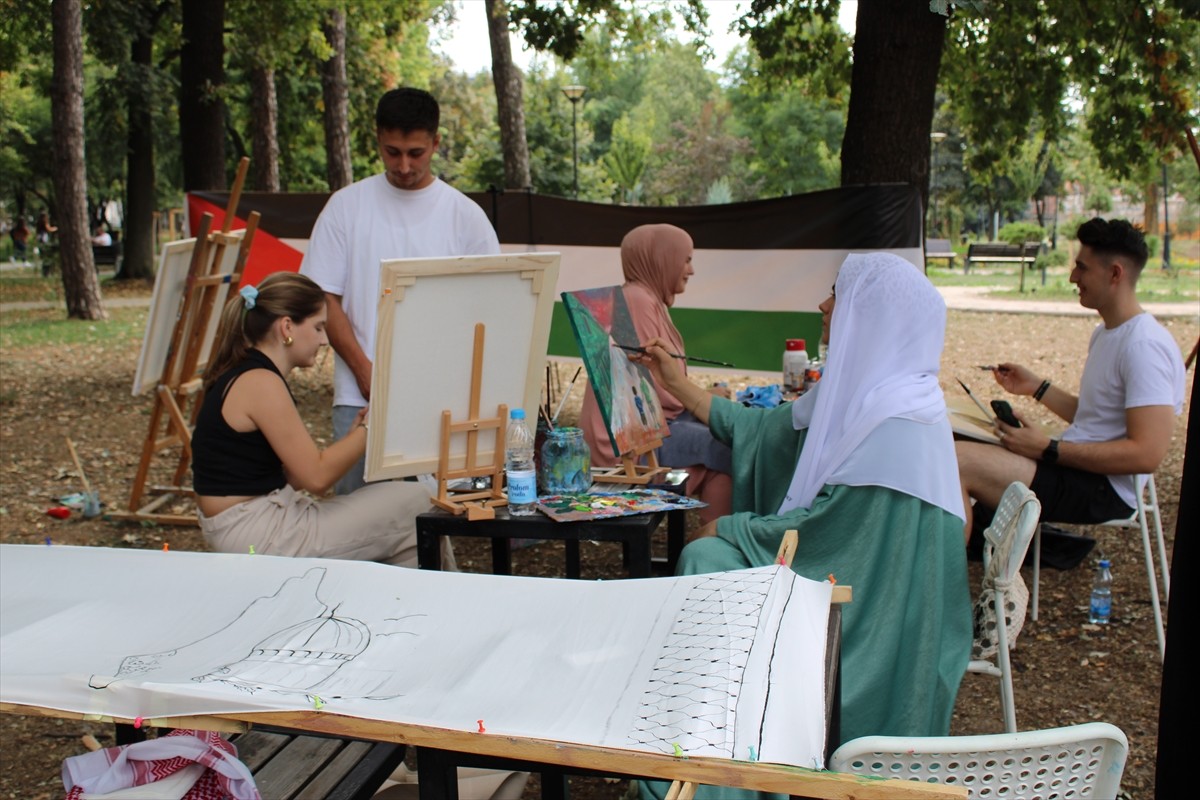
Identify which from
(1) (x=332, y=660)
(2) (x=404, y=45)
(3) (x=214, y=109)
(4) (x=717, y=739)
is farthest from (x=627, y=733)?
(2) (x=404, y=45)

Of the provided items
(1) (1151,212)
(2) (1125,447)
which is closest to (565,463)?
(2) (1125,447)

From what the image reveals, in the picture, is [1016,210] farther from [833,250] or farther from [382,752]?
[382,752]

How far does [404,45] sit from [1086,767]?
28.1m

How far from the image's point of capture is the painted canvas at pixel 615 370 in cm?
353

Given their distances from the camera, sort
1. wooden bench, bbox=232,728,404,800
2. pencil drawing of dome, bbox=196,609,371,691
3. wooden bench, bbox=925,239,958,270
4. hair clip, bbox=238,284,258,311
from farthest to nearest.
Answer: wooden bench, bbox=925,239,958,270 < hair clip, bbox=238,284,258,311 < wooden bench, bbox=232,728,404,800 < pencil drawing of dome, bbox=196,609,371,691

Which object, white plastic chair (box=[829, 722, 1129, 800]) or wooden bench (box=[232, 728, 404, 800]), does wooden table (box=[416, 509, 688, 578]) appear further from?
white plastic chair (box=[829, 722, 1129, 800])

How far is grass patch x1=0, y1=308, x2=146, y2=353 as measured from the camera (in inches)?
500

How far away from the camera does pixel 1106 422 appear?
13.8ft

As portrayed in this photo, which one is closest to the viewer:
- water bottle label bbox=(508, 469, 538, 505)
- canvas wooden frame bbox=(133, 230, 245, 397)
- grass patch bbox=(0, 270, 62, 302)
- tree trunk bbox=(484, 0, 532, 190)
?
water bottle label bbox=(508, 469, 538, 505)

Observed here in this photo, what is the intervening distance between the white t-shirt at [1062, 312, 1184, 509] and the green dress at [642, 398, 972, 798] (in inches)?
55.1

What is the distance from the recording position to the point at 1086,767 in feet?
5.94

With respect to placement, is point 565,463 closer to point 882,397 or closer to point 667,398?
point 882,397

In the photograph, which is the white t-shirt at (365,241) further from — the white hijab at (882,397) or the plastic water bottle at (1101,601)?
the plastic water bottle at (1101,601)

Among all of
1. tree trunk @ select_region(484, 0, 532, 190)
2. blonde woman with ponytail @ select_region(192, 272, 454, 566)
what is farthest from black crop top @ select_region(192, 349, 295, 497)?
tree trunk @ select_region(484, 0, 532, 190)
